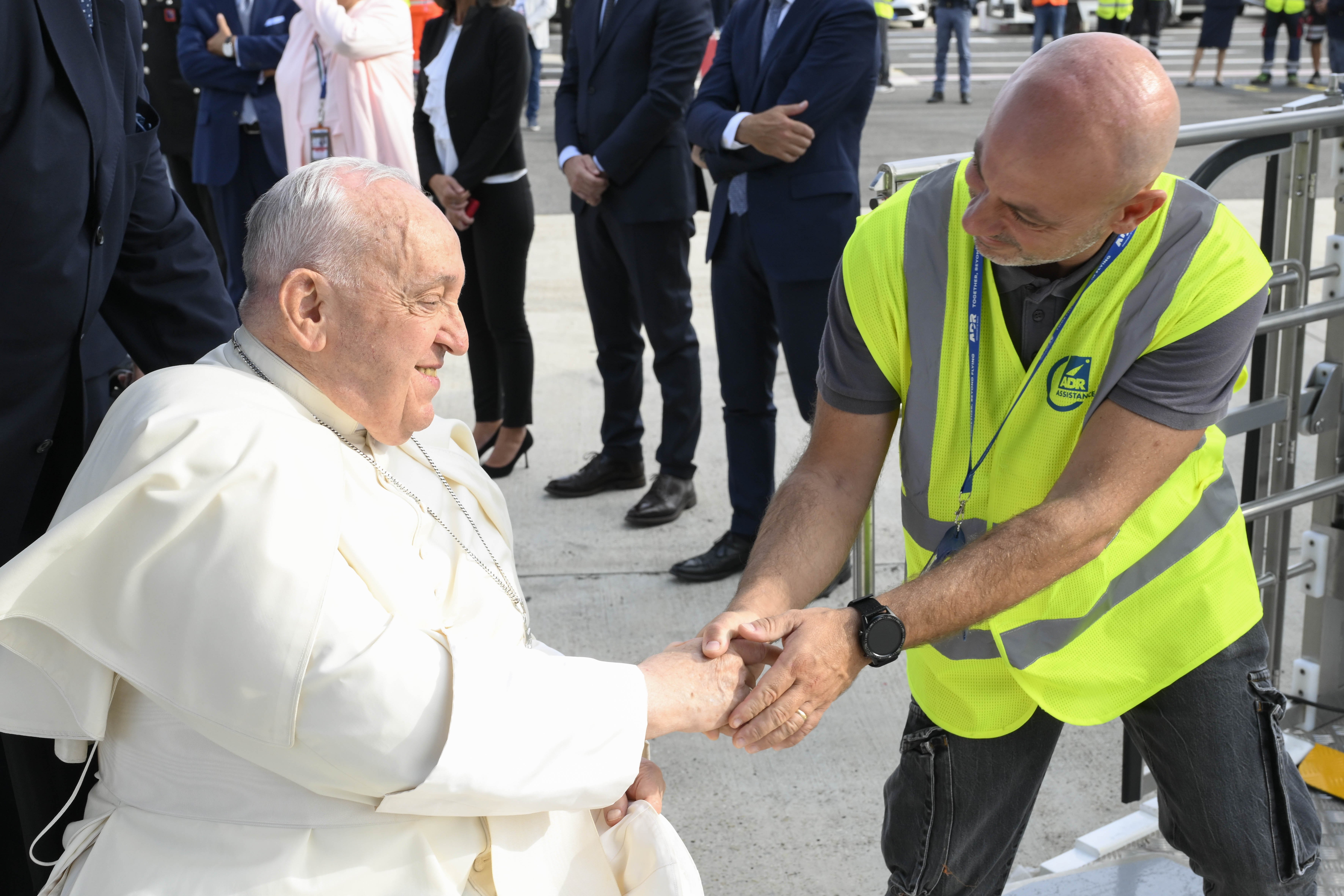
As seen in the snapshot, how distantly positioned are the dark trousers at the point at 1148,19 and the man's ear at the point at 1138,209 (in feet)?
49.6

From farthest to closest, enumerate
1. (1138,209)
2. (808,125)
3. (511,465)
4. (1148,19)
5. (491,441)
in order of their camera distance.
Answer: (1148,19)
(491,441)
(511,465)
(808,125)
(1138,209)

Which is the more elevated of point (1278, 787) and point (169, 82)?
point (169, 82)

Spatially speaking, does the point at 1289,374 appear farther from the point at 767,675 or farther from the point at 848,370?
the point at 767,675

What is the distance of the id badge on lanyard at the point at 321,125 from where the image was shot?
4855mm

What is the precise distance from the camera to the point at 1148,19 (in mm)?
15672

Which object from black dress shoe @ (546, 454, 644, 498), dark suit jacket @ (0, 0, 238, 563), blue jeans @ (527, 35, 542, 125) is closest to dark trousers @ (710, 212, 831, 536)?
black dress shoe @ (546, 454, 644, 498)

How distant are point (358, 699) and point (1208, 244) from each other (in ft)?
4.53

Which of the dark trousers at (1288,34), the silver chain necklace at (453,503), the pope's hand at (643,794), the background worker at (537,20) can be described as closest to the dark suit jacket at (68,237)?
the silver chain necklace at (453,503)

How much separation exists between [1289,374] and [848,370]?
1.32 metres

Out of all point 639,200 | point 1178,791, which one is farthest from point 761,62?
point 1178,791

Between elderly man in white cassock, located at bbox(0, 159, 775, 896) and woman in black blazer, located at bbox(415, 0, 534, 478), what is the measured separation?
3072 mm

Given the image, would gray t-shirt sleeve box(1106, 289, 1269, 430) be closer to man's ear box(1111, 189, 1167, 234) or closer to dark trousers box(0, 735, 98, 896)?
man's ear box(1111, 189, 1167, 234)

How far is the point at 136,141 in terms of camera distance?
225 centimetres

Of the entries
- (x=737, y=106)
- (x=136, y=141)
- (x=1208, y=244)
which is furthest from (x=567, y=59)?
(x=1208, y=244)
